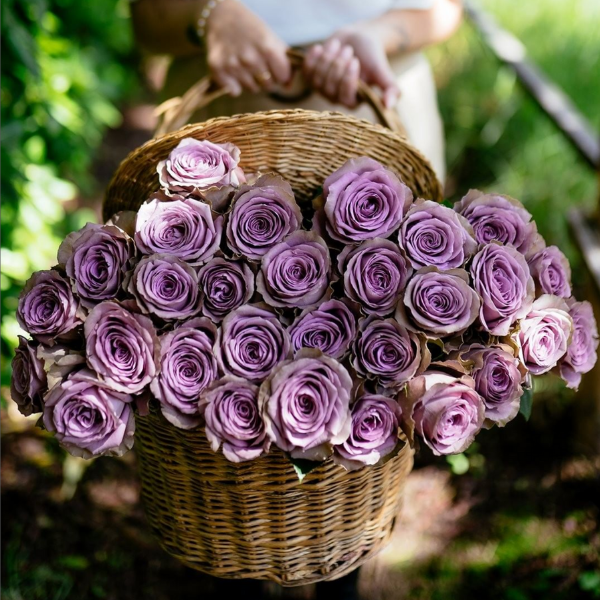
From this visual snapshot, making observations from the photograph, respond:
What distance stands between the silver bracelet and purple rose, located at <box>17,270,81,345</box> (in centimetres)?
64

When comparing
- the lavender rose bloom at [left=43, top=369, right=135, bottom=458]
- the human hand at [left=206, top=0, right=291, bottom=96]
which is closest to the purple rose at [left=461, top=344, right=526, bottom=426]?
the lavender rose bloom at [left=43, top=369, right=135, bottom=458]

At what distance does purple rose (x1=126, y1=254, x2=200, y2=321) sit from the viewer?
3.08 ft

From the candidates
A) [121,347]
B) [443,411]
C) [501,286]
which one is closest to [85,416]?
[121,347]

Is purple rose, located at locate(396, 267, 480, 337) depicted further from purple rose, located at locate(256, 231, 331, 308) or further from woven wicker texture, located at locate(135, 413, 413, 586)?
woven wicker texture, located at locate(135, 413, 413, 586)

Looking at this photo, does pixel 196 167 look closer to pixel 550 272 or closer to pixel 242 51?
pixel 242 51

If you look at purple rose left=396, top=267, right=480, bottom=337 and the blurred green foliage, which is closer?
purple rose left=396, top=267, right=480, bottom=337

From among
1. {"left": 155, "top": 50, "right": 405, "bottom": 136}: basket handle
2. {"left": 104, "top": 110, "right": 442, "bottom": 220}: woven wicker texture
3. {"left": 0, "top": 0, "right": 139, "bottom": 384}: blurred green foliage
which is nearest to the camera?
{"left": 104, "top": 110, "right": 442, "bottom": 220}: woven wicker texture

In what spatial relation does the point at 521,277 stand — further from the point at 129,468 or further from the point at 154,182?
the point at 129,468

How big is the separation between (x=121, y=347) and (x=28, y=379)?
14 cm

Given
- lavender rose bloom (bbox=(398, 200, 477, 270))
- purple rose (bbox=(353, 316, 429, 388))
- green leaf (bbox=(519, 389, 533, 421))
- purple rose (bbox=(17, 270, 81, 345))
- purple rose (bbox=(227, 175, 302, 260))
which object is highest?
lavender rose bloom (bbox=(398, 200, 477, 270))

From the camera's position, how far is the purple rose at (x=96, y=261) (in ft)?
3.18

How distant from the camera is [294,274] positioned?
37.9 inches

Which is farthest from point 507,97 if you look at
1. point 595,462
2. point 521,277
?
point 521,277

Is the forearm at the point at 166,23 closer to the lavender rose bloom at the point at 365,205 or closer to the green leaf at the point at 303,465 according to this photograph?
Result: the lavender rose bloom at the point at 365,205
